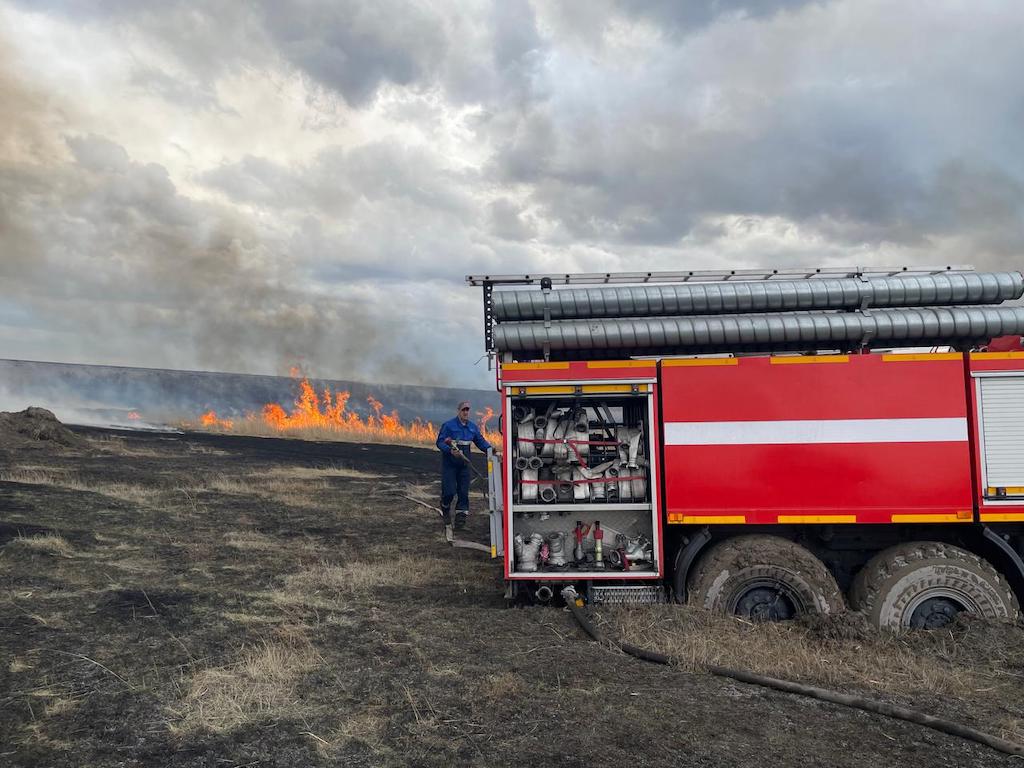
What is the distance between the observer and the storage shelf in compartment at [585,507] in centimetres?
741

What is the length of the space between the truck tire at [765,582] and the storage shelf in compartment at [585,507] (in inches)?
36.6

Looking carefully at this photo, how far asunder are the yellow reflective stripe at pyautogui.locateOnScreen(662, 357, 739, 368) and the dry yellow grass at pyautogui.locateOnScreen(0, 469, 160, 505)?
12178 millimetres

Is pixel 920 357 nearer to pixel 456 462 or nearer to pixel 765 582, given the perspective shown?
pixel 765 582

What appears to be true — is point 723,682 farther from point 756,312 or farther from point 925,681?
point 756,312

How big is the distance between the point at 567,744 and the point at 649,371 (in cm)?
400

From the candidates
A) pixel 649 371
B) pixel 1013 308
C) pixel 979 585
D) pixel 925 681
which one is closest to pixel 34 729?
pixel 649 371

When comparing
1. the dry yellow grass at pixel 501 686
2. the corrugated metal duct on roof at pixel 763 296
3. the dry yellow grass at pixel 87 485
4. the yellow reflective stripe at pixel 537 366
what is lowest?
the dry yellow grass at pixel 501 686

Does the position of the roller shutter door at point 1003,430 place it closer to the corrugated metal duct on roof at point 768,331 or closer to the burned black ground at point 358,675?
the corrugated metal duct on roof at point 768,331

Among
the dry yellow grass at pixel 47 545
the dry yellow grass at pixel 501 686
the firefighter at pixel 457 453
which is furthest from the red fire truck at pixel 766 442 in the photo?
the dry yellow grass at pixel 47 545

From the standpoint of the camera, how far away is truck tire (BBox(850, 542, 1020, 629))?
22.3 ft

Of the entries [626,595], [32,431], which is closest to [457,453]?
[626,595]

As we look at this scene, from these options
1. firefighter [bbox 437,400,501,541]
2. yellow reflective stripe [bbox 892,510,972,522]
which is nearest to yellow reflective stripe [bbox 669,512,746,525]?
yellow reflective stripe [bbox 892,510,972,522]

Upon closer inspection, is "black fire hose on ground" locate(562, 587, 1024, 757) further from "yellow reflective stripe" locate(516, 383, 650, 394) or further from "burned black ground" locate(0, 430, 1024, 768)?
"yellow reflective stripe" locate(516, 383, 650, 394)

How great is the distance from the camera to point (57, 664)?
6047 millimetres
